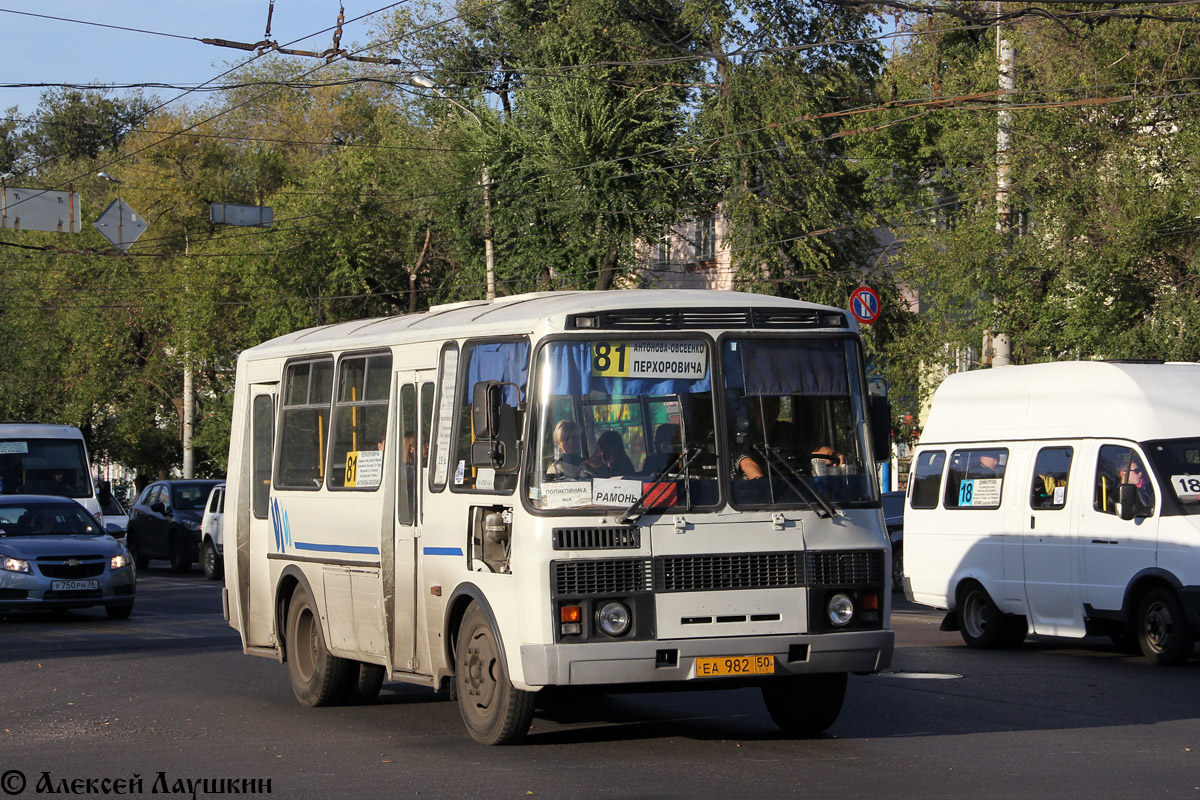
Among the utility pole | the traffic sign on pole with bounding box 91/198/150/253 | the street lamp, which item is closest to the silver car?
the traffic sign on pole with bounding box 91/198/150/253

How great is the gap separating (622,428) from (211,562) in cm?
2270

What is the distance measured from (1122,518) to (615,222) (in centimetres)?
2313

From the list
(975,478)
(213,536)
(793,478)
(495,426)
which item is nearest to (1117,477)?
(975,478)

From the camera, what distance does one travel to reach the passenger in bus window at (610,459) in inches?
368

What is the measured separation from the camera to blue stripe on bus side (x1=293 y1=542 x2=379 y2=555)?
37.6 ft

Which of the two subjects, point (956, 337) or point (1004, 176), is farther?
point (956, 337)

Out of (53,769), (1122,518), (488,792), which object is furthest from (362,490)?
(1122,518)

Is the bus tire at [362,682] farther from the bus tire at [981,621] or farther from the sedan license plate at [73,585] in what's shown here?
the sedan license plate at [73,585]

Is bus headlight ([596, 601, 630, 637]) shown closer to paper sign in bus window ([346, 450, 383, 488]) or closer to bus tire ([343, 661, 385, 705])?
paper sign in bus window ([346, 450, 383, 488])

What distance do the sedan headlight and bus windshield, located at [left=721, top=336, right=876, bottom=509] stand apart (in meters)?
13.7

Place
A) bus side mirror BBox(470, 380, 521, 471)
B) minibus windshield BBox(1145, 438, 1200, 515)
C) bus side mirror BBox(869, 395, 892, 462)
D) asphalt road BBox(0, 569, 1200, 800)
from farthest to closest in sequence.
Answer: minibus windshield BBox(1145, 438, 1200, 515) → bus side mirror BBox(869, 395, 892, 462) → bus side mirror BBox(470, 380, 521, 471) → asphalt road BBox(0, 569, 1200, 800)

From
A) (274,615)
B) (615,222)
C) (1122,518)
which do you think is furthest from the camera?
(615,222)

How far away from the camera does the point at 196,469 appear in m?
60.5

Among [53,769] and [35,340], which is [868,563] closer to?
[53,769]
